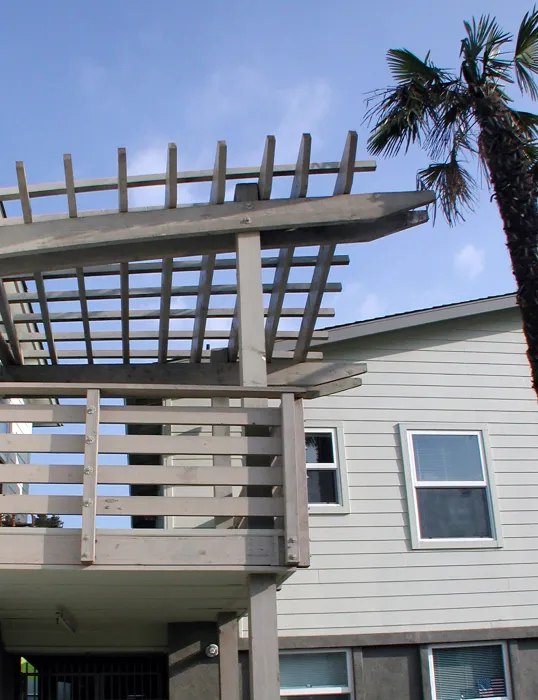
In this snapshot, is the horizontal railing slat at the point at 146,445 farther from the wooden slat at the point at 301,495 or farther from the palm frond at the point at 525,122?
the palm frond at the point at 525,122

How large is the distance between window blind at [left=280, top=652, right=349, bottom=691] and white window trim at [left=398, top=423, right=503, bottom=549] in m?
1.45

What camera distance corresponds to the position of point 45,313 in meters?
7.76

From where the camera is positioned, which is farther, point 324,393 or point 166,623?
point 166,623

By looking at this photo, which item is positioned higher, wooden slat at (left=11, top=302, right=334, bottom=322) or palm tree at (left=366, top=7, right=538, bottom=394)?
palm tree at (left=366, top=7, right=538, bottom=394)

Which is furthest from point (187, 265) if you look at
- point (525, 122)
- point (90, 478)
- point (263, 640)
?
point (525, 122)

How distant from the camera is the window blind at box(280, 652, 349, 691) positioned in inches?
340

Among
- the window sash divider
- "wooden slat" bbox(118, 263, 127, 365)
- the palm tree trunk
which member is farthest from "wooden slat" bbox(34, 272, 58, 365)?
the window sash divider

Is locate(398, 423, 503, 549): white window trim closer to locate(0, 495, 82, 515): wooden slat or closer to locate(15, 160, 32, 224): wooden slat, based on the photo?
locate(0, 495, 82, 515): wooden slat

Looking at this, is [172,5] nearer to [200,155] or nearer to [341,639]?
[200,155]

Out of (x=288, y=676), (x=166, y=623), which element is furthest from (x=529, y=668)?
(x=166, y=623)

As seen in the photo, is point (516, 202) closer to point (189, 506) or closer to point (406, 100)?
point (406, 100)

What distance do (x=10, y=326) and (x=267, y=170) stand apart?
2.89 m

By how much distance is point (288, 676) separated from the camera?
864 cm

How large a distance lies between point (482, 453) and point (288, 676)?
3.20m
